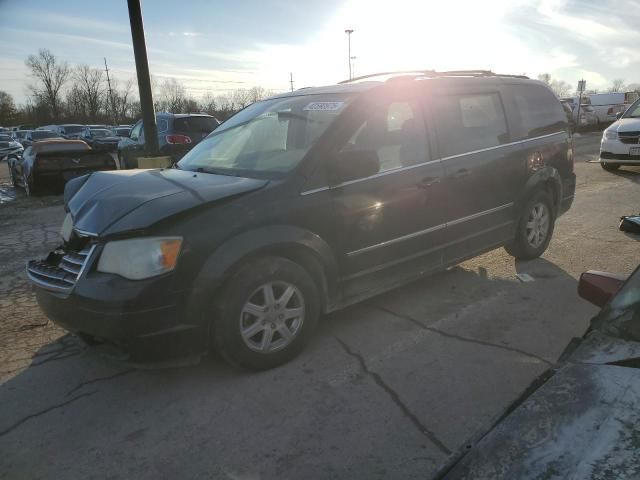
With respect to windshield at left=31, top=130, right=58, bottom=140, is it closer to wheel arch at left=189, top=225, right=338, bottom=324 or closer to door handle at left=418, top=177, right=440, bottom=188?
door handle at left=418, top=177, right=440, bottom=188

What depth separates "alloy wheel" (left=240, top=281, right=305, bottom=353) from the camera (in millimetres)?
2879

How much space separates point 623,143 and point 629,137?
18cm

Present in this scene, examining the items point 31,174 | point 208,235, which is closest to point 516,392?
point 208,235

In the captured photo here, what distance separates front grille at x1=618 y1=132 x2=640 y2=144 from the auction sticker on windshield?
31.8 ft

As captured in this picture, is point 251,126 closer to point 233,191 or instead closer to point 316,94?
point 316,94

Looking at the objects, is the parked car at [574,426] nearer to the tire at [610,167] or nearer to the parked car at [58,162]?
the parked car at [58,162]

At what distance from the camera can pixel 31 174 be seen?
34.8ft

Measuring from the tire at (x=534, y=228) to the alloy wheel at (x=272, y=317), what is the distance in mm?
2796

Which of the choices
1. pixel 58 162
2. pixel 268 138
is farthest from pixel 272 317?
pixel 58 162

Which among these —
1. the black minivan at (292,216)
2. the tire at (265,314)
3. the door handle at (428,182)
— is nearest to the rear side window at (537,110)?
the black minivan at (292,216)

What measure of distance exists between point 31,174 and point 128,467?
10.5 meters

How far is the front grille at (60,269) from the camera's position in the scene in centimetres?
273

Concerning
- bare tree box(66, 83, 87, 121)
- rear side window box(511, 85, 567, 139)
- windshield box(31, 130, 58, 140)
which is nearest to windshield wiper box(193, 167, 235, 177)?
rear side window box(511, 85, 567, 139)

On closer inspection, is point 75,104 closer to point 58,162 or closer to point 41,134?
point 41,134
